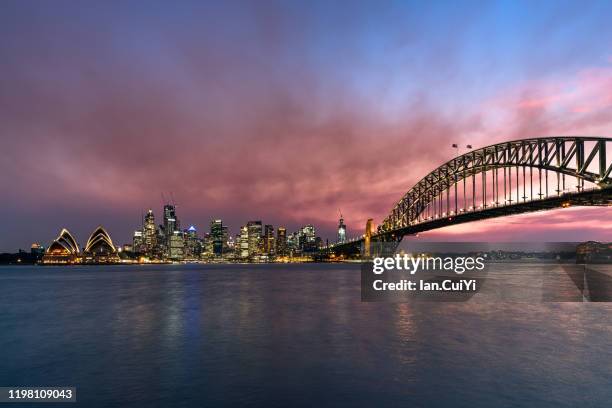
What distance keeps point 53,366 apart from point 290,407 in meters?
11.9

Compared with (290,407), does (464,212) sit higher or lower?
higher

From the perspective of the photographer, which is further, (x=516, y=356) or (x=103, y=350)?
(x=103, y=350)

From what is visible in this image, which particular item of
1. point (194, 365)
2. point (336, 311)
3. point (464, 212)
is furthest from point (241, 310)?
point (464, 212)

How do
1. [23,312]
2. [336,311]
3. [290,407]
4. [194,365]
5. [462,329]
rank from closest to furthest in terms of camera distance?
[290,407], [194,365], [462,329], [336,311], [23,312]

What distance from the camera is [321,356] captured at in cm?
2041

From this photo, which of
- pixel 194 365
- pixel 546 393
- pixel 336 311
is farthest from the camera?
pixel 336 311

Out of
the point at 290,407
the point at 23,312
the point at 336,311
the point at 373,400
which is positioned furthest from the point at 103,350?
the point at 23,312

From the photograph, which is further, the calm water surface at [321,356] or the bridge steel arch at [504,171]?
the bridge steel arch at [504,171]

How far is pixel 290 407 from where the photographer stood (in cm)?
1366

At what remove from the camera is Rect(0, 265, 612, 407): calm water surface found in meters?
15.0

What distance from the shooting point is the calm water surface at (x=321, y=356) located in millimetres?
14953

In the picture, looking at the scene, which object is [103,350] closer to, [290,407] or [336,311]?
[290,407]

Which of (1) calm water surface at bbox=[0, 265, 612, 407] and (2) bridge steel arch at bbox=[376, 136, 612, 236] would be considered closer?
(1) calm water surface at bbox=[0, 265, 612, 407]

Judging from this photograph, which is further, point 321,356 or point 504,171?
point 504,171
